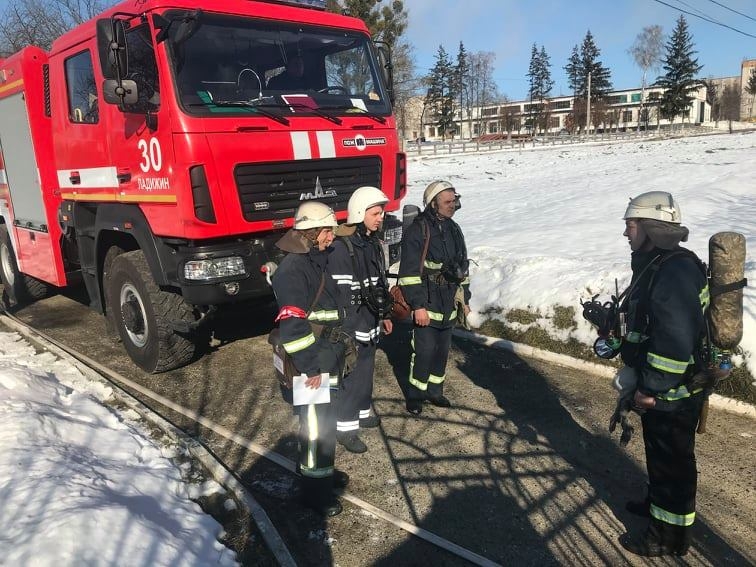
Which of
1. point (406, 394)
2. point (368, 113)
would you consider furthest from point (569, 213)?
point (406, 394)

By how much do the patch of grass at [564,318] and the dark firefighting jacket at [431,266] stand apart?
69.1 inches

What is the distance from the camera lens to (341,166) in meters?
5.09

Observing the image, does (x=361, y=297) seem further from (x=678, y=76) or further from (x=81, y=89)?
(x=678, y=76)

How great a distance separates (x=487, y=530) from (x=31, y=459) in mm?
2527

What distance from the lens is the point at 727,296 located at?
2918 mm

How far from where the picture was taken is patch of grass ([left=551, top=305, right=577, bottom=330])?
5.68 meters

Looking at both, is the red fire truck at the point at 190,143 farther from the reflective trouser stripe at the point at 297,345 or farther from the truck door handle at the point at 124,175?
the reflective trouser stripe at the point at 297,345

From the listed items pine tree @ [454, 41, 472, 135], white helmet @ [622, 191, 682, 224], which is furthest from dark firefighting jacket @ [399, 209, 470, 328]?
pine tree @ [454, 41, 472, 135]

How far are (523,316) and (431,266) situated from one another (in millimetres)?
2075

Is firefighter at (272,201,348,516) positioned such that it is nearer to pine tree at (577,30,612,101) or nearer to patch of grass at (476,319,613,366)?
patch of grass at (476,319,613,366)

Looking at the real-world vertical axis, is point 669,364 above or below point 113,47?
below

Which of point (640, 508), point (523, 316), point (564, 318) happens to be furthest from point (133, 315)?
point (640, 508)

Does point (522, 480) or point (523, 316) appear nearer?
point (522, 480)

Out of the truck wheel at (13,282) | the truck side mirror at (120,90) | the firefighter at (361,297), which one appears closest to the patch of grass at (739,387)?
the firefighter at (361,297)
